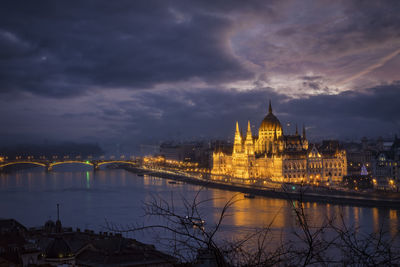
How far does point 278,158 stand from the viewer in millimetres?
35281

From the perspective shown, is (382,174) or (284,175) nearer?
(382,174)

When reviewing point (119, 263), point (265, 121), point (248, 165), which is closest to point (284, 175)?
point (248, 165)

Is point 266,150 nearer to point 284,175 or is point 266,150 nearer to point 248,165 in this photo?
point 248,165

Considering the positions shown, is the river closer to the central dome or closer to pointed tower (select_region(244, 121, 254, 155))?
pointed tower (select_region(244, 121, 254, 155))

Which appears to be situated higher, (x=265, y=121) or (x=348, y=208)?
(x=265, y=121)

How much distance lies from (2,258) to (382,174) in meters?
23.4

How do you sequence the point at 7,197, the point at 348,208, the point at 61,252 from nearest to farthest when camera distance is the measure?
the point at 61,252
the point at 348,208
the point at 7,197

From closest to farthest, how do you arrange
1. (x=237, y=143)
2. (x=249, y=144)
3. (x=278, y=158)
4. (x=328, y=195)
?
(x=328, y=195)
(x=278, y=158)
(x=249, y=144)
(x=237, y=143)

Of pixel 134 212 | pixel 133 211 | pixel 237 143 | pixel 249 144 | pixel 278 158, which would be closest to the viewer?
pixel 134 212

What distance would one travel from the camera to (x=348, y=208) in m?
22.8

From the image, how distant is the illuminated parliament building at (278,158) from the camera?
35037mm

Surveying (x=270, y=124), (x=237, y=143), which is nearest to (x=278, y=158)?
(x=270, y=124)

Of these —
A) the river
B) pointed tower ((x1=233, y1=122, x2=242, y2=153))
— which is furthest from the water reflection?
pointed tower ((x1=233, y1=122, x2=242, y2=153))

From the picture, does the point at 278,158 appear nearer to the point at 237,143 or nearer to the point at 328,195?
the point at 237,143
